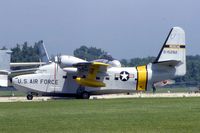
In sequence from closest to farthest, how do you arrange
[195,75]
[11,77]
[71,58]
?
1. [71,58]
2. [11,77]
3. [195,75]

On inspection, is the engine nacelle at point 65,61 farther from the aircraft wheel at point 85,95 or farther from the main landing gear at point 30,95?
the main landing gear at point 30,95

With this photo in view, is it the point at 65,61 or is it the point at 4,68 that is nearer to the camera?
the point at 65,61

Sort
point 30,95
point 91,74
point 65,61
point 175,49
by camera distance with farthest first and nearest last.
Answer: point 175,49
point 91,74
point 30,95
point 65,61

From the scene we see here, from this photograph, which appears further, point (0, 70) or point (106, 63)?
point (0, 70)

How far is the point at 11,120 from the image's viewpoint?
23.7 m

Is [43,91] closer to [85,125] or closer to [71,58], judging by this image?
[71,58]

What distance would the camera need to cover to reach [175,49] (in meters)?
53.7

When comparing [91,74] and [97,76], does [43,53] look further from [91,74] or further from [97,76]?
[91,74]

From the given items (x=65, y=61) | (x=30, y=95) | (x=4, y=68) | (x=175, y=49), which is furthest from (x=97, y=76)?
(x=4, y=68)

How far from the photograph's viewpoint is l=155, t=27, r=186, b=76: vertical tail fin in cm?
5356

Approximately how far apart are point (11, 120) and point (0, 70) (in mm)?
35243

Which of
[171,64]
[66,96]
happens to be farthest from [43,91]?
[171,64]

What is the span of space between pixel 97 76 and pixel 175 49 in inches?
274

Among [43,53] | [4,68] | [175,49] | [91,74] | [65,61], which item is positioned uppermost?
[43,53]
